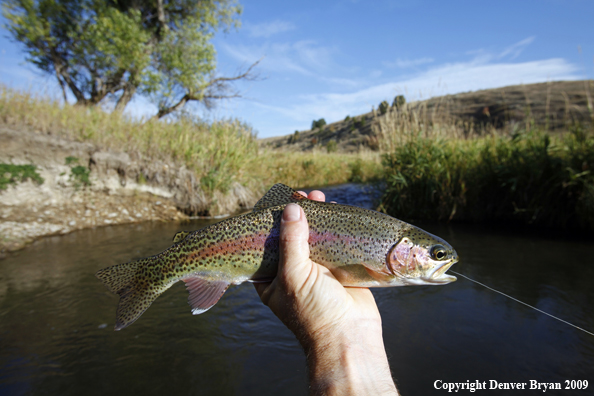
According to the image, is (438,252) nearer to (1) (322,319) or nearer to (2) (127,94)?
(1) (322,319)

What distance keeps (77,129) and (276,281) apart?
11812 mm

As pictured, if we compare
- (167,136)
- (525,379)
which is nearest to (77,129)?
(167,136)

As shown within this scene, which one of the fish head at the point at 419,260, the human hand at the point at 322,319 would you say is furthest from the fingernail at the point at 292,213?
the fish head at the point at 419,260

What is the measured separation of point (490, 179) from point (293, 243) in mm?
9828

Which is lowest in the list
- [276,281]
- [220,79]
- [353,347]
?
[353,347]

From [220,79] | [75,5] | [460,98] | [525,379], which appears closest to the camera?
[525,379]

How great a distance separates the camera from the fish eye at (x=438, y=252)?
196 centimetres

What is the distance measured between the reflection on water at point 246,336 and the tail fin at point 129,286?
5.32 ft

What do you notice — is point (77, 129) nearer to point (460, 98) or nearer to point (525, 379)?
point (525, 379)

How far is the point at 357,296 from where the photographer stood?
2312 millimetres

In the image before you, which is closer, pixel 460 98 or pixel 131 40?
pixel 131 40

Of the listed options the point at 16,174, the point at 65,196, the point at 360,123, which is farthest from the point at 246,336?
the point at 360,123

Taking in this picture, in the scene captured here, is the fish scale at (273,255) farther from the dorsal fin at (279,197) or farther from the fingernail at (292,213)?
the fingernail at (292,213)

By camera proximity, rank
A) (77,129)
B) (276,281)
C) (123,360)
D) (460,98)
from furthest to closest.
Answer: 1. (460,98)
2. (77,129)
3. (123,360)
4. (276,281)
